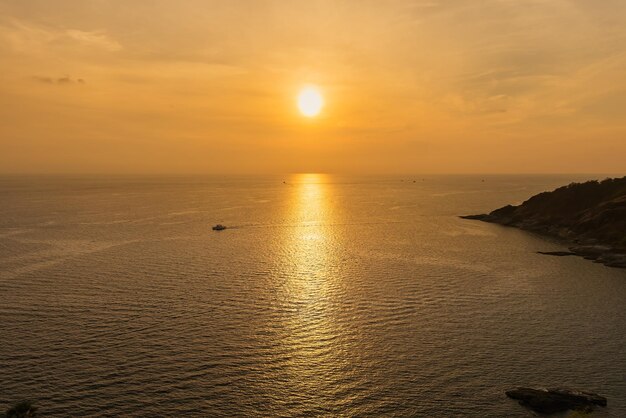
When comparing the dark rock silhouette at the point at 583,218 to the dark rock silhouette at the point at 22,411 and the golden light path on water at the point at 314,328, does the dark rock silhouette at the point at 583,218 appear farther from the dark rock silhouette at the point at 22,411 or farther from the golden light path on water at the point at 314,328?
the dark rock silhouette at the point at 22,411

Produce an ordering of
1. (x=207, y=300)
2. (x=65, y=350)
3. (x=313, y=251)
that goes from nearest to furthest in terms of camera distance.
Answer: (x=65, y=350)
(x=207, y=300)
(x=313, y=251)

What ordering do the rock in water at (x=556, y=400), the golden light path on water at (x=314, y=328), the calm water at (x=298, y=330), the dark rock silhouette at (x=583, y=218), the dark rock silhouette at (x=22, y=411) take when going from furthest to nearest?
the dark rock silhouette at (x=583, y=218) → the golden light path on water at (x=314, y=328) → the calm water at (x=298, y=330) → the rock in water at (x=556, y=400) → the dark rock silhouette at (x=22, y=411)

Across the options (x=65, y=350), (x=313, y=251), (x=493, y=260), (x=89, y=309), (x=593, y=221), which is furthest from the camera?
(x=593, y=221)

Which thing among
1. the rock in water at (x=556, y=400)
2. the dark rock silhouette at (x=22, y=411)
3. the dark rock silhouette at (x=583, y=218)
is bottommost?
the dark rock silhouette at (x=22, y=411)

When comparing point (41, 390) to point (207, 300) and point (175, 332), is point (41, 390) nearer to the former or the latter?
point (175, 332)

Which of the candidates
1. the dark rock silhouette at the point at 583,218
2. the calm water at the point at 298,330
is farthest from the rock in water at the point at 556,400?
the dark rock silhouette at the point at 583,218

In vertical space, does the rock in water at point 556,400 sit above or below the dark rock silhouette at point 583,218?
below

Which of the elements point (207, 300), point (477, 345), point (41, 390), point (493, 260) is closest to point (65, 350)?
point (41, 390)
